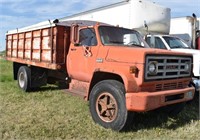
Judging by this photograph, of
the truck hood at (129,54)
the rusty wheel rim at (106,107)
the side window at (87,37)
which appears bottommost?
the rusty wheel rim at (106,107)

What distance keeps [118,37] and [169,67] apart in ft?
4.66

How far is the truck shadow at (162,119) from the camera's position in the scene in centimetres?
594

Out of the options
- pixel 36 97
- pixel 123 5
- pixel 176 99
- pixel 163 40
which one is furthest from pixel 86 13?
pixel 176 99

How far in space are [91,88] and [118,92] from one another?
102cm

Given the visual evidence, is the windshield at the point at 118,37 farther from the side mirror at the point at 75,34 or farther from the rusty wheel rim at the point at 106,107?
the rusty wheel rim at the point at 106,107

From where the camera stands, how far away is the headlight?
5.32 meters

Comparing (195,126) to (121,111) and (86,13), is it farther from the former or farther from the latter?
(86,13)

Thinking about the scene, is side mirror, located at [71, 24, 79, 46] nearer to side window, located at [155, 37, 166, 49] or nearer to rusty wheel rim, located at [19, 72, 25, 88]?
rusty wheel rim, located at [19, 72, 25, 88]

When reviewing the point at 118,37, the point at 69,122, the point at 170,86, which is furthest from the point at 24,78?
the point at 170,86

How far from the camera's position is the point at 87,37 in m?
6.68

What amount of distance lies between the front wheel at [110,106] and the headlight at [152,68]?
593 millimetres

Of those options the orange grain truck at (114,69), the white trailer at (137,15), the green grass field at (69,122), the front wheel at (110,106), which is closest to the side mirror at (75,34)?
the orange grain truck at (114,69)

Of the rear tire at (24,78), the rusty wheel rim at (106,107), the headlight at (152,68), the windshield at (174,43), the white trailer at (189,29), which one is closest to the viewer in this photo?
the headlight at (152,68)

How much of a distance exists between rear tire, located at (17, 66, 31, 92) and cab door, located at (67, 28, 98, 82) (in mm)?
2578
